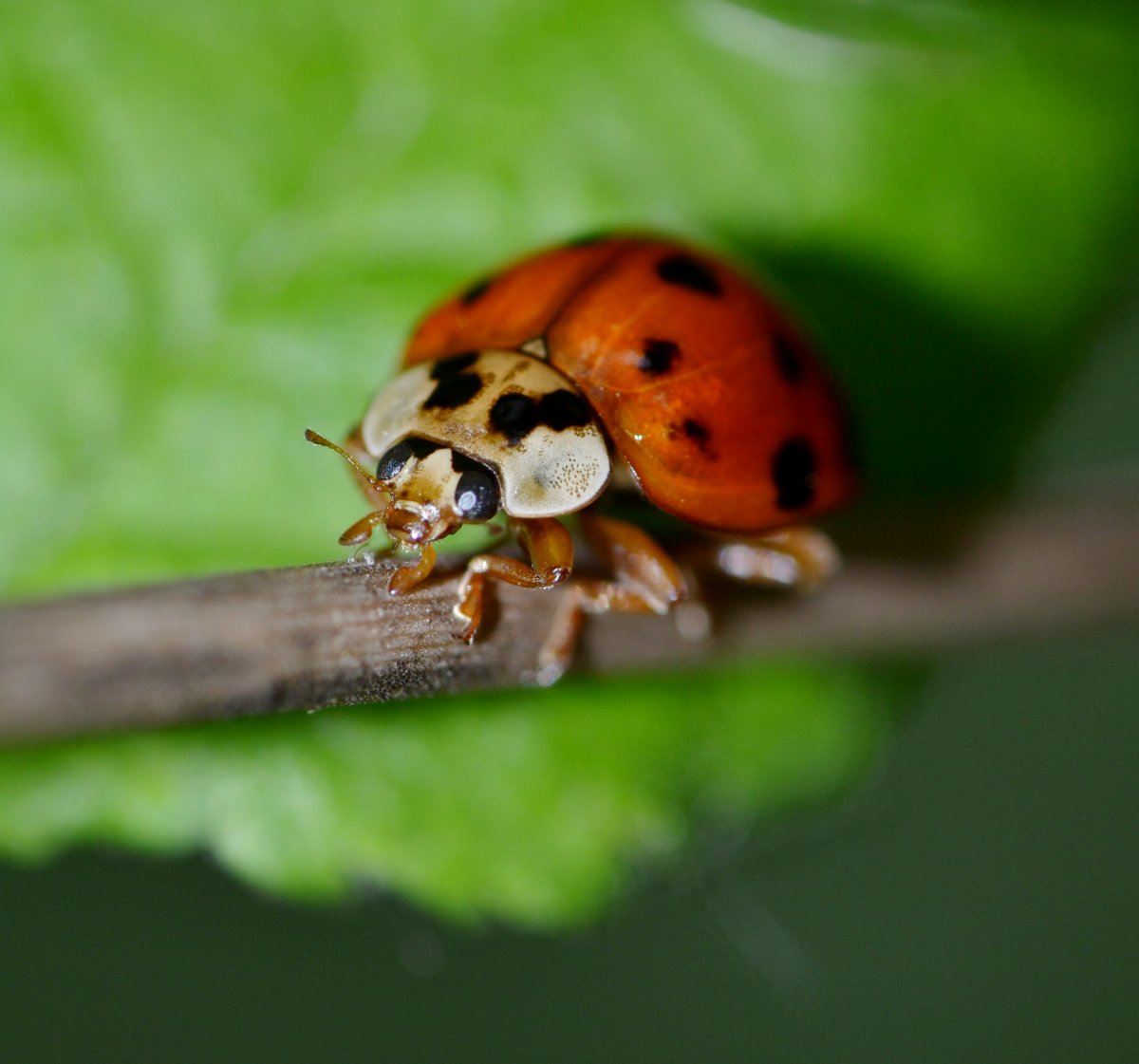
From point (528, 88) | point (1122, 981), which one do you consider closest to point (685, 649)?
point (528, 88)

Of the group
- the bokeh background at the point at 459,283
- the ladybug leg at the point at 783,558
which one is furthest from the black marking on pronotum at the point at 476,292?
the ladybug leg at the point at 783,558

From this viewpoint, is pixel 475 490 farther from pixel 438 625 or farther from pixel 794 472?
pixel 794 472

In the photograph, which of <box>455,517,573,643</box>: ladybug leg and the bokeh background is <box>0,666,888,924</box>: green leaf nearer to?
the bokeh background

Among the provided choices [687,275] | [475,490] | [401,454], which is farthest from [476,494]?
[687,275]

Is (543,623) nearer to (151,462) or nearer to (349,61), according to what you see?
(151,462)

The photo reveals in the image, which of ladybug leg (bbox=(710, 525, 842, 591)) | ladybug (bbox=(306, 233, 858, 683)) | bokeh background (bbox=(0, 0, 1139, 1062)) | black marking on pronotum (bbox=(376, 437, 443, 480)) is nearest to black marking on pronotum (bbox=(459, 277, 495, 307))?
ladybug (bbox=(306, 233, 858, 683))
